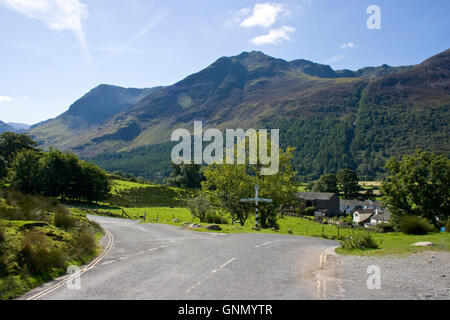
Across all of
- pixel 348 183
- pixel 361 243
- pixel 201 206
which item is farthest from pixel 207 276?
pixel 348 183

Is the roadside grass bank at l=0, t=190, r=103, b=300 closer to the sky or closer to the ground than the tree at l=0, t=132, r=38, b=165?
closer to the ground

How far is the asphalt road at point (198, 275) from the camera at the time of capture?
28.3 ft

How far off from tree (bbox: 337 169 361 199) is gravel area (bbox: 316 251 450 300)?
337 ft

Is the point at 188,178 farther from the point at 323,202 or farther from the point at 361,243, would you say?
the point at 361,243

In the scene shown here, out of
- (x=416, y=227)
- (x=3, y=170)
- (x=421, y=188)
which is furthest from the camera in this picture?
(x=3, y=170)

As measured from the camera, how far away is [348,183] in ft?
370

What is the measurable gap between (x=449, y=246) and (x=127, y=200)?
6745 centimetres

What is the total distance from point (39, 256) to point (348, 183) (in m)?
114

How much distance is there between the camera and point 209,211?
38344 mm

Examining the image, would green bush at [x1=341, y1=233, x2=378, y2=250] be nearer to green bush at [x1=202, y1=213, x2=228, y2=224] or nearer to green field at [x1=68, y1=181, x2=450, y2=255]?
green field at [x1=68, y1=181, x2=450, y2=255]

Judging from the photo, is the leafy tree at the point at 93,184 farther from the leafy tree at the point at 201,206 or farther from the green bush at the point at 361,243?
the green bush at the point at 361,243

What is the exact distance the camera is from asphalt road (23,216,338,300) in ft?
28.3

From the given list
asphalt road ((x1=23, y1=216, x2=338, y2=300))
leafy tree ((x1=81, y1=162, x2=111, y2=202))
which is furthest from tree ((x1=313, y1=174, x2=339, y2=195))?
asphalt road ((x1=23, y1=216, x2=338, y2=300))
